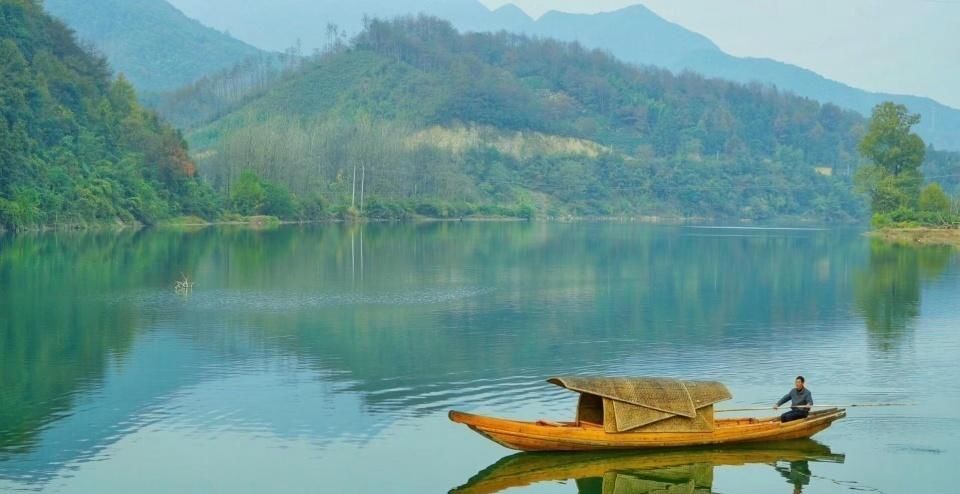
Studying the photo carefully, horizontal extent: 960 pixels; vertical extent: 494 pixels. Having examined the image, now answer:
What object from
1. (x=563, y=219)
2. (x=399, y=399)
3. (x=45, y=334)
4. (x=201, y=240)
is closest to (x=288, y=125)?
(x=563, y=219)

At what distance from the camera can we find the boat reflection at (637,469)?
19.2 meters

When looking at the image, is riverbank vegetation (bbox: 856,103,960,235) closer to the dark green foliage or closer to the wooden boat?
the dark green foliage

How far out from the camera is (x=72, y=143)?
9369 cm

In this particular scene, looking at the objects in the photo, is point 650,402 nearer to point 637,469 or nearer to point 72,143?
point 637,469

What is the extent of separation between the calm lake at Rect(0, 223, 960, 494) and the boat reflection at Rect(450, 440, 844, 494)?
2.0 inches

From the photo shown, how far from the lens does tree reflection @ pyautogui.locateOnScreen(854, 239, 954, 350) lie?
38.1 meters

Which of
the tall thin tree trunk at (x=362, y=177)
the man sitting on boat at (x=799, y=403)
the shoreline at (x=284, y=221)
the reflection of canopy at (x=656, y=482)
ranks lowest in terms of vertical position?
the reflection of canopy at (x=656, y=482)

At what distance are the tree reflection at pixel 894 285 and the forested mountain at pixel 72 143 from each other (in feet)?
185

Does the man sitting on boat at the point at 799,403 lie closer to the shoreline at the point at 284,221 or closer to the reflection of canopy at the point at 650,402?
the reflection of canopy at the point at 650,402

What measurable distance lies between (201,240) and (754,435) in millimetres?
61180

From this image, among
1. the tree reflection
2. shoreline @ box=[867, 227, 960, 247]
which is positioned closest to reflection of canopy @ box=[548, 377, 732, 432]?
the tree reflection

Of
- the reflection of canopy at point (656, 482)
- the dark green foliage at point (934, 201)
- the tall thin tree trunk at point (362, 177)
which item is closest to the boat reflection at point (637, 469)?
the reflection of canopy at point (656, 482)

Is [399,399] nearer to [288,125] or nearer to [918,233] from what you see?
[918,233]

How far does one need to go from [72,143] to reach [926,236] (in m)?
68.6
